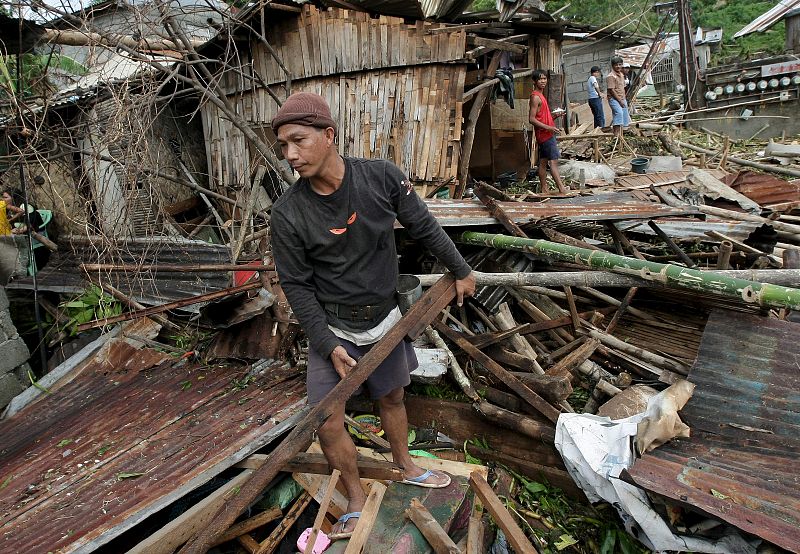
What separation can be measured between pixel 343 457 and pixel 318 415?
71 cm

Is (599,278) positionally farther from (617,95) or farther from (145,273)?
(617,95)

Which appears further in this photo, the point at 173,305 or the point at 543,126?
the point at 543,126

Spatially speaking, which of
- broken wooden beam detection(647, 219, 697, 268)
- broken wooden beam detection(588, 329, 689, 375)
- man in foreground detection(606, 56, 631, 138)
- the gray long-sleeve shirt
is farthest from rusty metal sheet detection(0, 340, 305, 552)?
man in foreground detection(606, 56, 631, 138)

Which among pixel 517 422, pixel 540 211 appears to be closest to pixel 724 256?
pixel 540 211

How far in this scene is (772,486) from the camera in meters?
2.45

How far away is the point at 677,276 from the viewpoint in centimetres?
312

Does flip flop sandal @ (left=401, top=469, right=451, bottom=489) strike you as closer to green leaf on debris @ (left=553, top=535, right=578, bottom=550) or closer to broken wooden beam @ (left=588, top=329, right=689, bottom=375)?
green leaf on debris @ (left=553, top=535, right=578, bottom=550)

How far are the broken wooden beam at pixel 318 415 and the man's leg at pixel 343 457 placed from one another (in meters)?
0.39

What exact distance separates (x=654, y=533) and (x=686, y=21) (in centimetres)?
1624

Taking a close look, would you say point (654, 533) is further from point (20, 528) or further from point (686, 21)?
point (686, 21)

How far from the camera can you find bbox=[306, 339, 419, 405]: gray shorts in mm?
2748

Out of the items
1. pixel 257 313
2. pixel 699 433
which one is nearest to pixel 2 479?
pixel 257 313

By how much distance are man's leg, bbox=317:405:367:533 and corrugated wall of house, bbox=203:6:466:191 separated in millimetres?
5866

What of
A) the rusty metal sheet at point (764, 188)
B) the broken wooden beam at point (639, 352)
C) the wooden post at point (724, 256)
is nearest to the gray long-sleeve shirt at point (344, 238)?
the broken wooden beam at point (639, 352)
